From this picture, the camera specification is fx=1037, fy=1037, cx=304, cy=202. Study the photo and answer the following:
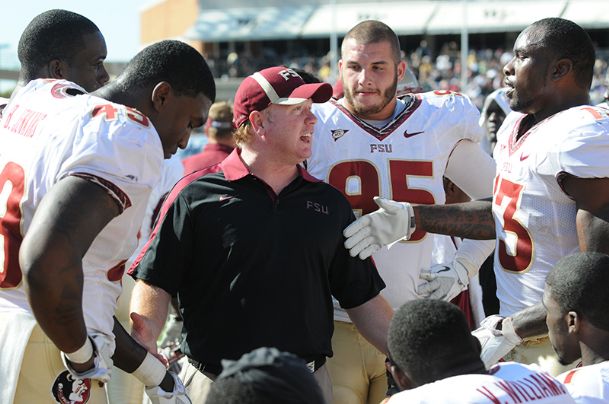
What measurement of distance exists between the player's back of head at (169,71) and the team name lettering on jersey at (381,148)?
3.84 ft

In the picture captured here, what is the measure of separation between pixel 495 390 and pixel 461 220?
6.07ft

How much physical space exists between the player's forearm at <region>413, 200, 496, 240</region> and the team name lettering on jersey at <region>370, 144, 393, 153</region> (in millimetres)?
359

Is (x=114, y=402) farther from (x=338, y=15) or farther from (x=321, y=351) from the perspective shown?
(x=338, y=15)

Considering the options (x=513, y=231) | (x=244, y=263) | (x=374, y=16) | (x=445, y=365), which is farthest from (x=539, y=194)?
(x=374, y=16)

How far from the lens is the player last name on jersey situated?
3.03 metres

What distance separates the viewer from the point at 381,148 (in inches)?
193

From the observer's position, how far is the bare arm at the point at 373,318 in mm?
4266

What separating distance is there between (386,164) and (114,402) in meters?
1.99

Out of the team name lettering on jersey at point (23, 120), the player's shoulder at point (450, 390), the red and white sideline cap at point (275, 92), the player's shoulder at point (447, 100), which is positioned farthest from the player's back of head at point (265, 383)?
the player's shoulder at point (447, 100)

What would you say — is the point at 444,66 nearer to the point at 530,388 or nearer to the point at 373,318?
the point at 373,318

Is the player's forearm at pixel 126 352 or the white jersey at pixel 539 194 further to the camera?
the white jersey at pixel 539 194

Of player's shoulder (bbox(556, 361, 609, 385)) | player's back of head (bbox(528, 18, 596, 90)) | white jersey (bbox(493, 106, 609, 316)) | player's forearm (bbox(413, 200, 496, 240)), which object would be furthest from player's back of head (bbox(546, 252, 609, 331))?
player's back of head (bbox(528, 18, 596, 90))

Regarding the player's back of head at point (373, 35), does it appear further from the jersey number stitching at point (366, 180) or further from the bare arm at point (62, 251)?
the bare arm at point (62, 251)

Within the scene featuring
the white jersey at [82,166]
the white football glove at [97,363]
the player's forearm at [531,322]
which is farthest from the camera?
the player's forearm at [531,322]
